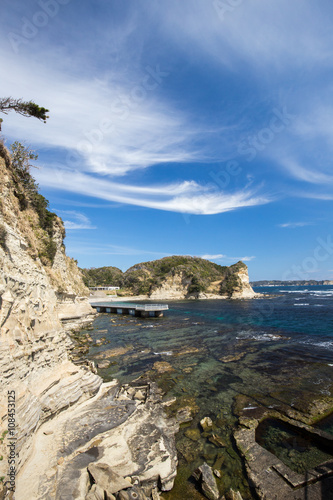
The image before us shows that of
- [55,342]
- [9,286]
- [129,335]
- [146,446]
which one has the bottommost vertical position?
[129,335]

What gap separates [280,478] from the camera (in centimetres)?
742

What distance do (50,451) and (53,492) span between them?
165 cm

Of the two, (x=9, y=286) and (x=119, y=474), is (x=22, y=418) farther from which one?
(x=9, y=286)

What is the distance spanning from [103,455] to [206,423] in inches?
199

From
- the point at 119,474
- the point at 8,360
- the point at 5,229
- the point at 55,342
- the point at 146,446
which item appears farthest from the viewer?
the point at 55,342

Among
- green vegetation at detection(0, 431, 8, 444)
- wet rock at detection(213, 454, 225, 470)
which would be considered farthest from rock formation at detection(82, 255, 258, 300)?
green vegetation at detection(0, 431, 8, 444)

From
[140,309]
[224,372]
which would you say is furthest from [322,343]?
[140,309]

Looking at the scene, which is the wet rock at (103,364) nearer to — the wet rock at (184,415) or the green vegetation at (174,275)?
the wet rock at (184,415)

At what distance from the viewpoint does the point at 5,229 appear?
31.8 feet

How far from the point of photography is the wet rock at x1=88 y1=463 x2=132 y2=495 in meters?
6.14

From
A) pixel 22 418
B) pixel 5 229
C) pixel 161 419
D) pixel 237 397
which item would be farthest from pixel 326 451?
pixel 5 229

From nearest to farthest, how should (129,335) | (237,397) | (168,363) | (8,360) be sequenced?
(8,360), (237,397), (168,363), (129,335)

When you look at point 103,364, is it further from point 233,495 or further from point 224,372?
point 233,495

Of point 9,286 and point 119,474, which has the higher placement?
point 9,286
